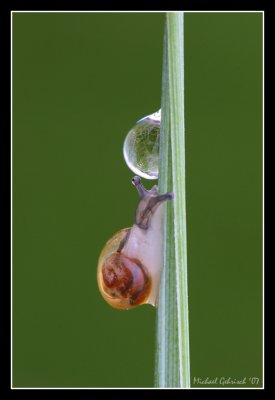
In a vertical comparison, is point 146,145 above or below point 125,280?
above

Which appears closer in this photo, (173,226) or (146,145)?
(173,226)

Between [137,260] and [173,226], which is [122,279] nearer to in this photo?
[137,260]

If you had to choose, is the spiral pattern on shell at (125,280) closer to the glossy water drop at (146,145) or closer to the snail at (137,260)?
the snail at (137,260)

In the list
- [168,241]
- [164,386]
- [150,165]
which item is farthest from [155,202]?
[164,386]

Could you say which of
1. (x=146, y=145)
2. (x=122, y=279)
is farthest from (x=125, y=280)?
(x=146, y=145)

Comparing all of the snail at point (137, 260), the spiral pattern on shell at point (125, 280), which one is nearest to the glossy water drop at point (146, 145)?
the snail at point (137, 260)

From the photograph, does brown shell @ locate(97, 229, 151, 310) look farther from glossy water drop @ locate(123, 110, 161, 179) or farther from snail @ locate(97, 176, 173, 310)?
glossy water drop @ locate(123, 110, 161, 179)
